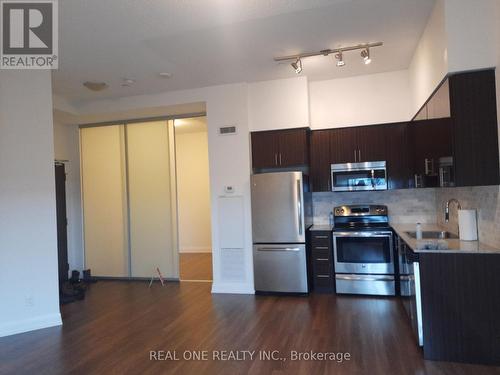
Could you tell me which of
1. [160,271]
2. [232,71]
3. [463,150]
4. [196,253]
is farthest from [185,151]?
[463,150]

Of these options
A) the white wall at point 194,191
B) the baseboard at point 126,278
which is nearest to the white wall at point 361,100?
the baseboard at point 126,278

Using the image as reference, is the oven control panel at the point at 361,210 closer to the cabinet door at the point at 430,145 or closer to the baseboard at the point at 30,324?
the cabinet door at the point at 430,145

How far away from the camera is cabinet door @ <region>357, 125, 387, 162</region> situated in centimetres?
455

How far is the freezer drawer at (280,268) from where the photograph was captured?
4.38 meters

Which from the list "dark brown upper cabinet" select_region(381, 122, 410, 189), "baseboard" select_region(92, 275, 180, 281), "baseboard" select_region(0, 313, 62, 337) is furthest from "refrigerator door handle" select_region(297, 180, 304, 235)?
"baseboard" select_region(0, 313, 62, 337)

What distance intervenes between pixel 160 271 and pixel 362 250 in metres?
3.29

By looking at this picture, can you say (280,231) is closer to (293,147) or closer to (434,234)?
(293,147)

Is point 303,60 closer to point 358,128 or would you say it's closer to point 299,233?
point 358,128

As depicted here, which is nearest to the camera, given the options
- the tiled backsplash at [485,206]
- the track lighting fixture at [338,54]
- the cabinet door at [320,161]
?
the tiled backsplash at [485,206]

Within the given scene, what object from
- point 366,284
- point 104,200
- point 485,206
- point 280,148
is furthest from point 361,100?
point 104,200

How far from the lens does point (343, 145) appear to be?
4.68m

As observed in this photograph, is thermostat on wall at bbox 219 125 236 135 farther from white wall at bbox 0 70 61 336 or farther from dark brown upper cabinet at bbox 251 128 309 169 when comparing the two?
white wall at bbox 0 70 61 336

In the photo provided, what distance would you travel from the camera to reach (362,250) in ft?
14.2

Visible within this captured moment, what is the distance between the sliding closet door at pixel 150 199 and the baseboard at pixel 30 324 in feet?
6.34
